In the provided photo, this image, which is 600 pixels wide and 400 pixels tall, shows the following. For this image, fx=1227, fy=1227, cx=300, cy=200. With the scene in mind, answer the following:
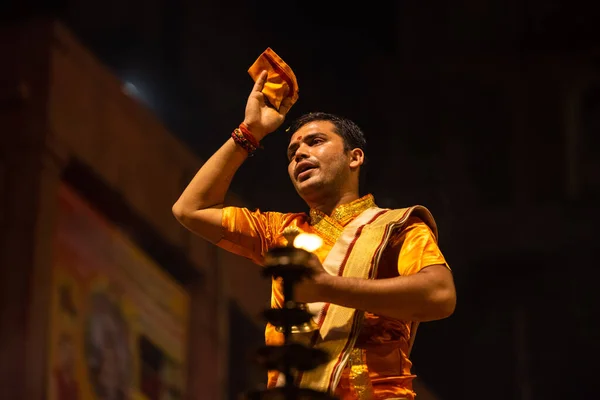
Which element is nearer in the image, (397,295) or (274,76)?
A: (397,295)

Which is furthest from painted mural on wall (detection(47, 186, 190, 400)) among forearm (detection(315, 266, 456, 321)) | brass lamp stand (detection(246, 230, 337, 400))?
brass lamp stand (detection(246, 230, 337, 400))

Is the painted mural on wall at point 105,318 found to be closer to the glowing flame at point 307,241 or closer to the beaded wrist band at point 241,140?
the beaded wrist band at point 241,140

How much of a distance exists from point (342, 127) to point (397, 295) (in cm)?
73

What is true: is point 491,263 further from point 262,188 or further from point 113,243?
point 113,243

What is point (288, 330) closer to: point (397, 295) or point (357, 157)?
point (397, 295)

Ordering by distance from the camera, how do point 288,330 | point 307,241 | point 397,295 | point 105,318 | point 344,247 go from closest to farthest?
point 288,330, point 397,295, point 307,241, point 344,247, point 105,318

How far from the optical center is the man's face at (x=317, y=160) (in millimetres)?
3100

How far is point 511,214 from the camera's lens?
25.7 ft

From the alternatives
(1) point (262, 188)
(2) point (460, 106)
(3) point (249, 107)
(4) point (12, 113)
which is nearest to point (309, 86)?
(1) point (262, 188)

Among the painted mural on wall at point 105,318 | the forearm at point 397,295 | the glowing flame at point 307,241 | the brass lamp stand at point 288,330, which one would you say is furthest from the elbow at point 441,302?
the painted mural on wall at point 105,318

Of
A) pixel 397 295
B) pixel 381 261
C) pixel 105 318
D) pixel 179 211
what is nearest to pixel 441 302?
pixel 397 295

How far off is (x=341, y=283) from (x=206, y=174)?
25.9 inches

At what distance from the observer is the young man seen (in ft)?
8.80

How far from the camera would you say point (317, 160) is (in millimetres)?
3123
